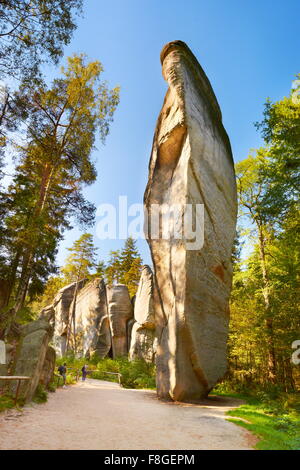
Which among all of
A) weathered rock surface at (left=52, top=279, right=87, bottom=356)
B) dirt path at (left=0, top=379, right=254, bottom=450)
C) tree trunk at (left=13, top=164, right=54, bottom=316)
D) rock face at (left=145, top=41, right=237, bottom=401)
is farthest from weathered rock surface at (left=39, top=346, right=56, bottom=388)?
weathered rock surface at (left=52, top=279, right=87, bottom=356)

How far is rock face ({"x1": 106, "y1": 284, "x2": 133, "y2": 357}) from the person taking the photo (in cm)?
2341

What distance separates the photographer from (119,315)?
24125 mm

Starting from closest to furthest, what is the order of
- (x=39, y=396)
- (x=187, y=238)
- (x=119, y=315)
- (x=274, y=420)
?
1. (x=274, y=420)
2. (x=39, y=396)
3. (x=187, y=238)
4. (x=119, y=315)

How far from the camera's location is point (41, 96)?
12484 millimetres

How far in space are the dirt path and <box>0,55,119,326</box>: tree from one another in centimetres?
577

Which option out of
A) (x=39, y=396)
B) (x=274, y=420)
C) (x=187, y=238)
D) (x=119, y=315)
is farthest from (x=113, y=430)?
(x=119, y=315)

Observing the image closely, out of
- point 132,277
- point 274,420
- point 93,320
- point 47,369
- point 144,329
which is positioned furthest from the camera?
point 132,277

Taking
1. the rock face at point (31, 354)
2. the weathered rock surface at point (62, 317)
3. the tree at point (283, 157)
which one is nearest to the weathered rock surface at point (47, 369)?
the rock face at point (31, 354)

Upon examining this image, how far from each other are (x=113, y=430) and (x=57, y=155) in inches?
418

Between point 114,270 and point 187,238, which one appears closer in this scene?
point 187,238

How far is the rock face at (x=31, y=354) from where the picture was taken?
7.71 metres

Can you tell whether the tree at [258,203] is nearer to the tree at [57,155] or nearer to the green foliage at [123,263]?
the tree at [57,155]

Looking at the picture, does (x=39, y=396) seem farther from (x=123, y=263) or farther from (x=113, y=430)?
(x=123, y=263)

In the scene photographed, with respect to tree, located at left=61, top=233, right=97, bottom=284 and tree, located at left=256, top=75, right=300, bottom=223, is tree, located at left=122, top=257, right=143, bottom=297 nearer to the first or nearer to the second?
tree, located at left=61, top=233, right=97, bottom=284
